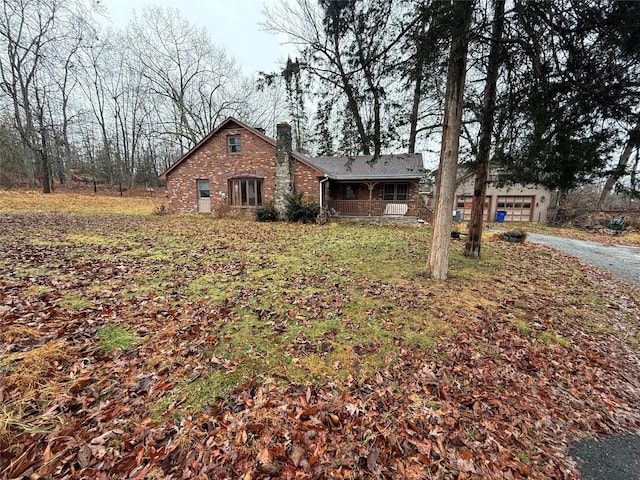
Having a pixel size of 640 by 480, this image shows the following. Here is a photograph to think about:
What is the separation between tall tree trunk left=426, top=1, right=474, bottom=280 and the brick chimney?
1174 cm

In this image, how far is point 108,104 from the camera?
102ft

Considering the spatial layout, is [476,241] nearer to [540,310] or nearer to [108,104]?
[540,310]

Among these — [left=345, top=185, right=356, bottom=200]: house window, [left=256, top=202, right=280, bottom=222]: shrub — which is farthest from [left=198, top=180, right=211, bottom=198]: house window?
[left=345, top=185, right=356, bottom=200]: house window

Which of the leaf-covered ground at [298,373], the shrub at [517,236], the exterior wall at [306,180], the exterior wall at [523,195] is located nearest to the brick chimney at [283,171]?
the exterior wall at [306,180]

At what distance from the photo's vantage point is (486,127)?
281 inches

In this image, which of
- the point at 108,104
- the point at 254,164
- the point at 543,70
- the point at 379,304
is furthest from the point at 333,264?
the point at 108,104

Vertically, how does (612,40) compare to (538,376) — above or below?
above

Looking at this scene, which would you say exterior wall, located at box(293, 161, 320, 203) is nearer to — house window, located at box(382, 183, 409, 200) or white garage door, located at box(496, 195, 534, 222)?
house window, located at box(382, 183, 409, 200)

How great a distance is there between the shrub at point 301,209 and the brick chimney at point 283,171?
0.71m

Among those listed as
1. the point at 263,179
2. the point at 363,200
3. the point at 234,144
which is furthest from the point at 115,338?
the point at 363,200

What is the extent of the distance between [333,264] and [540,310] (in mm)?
4449

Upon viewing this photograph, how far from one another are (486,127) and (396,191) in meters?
11.8

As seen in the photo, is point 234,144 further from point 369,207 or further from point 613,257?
point 613,257

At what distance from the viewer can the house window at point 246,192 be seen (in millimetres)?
17641
